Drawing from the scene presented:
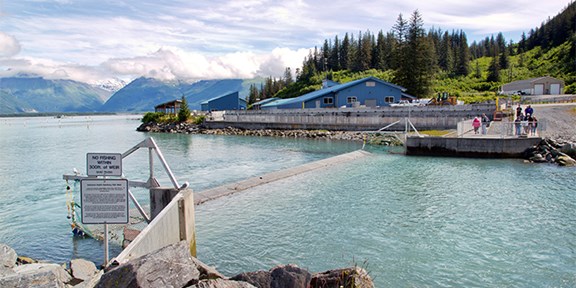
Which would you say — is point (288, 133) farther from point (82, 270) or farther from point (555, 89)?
point (555, 89)

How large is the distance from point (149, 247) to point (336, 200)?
35.0 feet

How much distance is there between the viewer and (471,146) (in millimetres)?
28203

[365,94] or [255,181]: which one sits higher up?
[365,94]

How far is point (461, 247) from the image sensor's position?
11234mm

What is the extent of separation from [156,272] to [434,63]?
3948 inches

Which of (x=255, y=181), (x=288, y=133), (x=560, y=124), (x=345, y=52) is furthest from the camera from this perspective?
(x=345, y=52)

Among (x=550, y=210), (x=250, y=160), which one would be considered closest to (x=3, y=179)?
(x=250, y=160)

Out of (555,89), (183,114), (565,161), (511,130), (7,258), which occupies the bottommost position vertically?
(7,258)

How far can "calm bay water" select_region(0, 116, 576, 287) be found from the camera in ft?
33.0

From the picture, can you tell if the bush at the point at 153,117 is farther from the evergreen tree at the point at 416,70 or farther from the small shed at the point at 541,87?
the small shed at the point at 541,87

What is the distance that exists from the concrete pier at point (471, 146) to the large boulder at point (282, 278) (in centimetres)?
2545

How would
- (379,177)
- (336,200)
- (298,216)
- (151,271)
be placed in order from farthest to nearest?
(379,177) → (336,200) → (298,216) → (151,271)

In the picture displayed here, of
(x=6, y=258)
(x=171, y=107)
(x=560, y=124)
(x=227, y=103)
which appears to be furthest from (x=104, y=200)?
(x=227, y=103)

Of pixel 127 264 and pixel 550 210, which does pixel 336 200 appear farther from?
pixel 127 264
